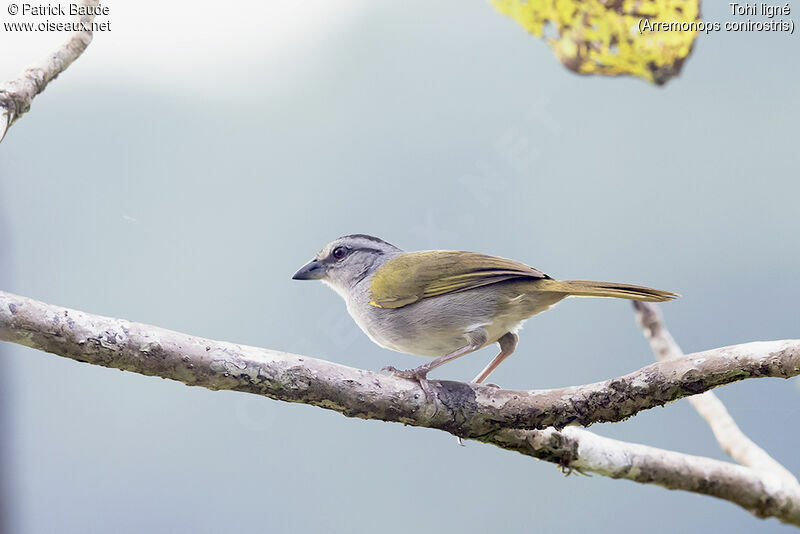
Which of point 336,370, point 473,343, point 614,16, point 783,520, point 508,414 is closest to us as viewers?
point 336,370

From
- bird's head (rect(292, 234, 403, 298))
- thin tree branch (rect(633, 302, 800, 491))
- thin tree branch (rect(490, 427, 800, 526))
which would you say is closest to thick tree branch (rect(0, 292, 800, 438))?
thin tree branch (rect(490, 427, 800, 526))

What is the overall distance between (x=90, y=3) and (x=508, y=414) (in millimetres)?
1888

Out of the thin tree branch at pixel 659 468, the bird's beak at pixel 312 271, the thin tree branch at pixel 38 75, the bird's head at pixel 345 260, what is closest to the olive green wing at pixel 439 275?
the bird's head at pixel 345 260

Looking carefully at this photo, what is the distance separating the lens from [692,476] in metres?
2.27

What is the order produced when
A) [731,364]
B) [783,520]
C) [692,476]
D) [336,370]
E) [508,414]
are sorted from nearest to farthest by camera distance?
[731,364]
[336,370]
[508,414]
[692,476]
[783,520]

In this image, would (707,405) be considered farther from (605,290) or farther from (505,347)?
(605,290)

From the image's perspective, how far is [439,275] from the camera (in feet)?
7.11

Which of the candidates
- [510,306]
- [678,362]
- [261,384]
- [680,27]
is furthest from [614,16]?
[261,384]

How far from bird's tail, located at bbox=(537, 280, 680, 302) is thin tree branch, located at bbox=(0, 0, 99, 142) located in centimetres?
162

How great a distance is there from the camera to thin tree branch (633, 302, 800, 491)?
265 centimetres

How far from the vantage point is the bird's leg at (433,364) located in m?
1.86

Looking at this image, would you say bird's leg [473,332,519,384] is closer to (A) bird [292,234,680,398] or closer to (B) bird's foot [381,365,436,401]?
(A) bird [292,234,680,398]

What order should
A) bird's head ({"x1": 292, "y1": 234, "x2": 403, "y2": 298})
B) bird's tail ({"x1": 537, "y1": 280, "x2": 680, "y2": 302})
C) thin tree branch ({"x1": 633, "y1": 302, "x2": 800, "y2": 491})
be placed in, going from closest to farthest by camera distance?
bird's tail ({"x1": 537, "y1": 280, "x2": 680, "y2": 302}) → bird's head ({"x1": 292, "y1": 234, "x2": 403, "y2": 298}) → thin tree branch ({"x1": 633, "y1": 302, "x2": 800, "y2": 491})

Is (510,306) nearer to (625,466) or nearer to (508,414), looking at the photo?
(508,414)
